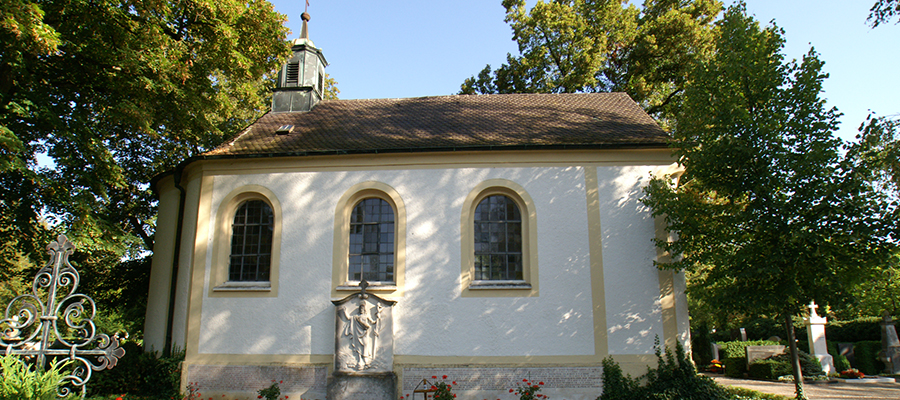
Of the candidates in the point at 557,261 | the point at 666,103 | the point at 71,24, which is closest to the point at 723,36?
the point at 557,261

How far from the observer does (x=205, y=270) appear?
40.2 ft

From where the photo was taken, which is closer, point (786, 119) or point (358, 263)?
point (786, 119)

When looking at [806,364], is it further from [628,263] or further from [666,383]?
[628,263]

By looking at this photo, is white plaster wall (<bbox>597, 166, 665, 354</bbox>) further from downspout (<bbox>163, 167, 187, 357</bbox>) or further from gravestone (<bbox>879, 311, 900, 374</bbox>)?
gravestone (<bbox>879, 311, 900, 374</bbox>)

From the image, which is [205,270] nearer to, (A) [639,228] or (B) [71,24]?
(B) [71,24]

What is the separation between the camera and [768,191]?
907cm

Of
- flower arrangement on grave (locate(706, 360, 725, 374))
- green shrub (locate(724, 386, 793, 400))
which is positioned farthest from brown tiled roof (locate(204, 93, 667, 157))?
flower arrangement on grave (locate(706, 360, 725, 374))

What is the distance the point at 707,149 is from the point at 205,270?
11.1 metres

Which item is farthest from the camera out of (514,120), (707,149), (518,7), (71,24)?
(518,7)

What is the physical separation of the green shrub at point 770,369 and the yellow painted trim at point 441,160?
9.03m

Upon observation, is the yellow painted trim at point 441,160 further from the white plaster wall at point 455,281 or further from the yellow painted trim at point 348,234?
the yellow painted trim at point 348,234

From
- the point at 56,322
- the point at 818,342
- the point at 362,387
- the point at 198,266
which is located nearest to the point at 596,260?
the point at 362,387

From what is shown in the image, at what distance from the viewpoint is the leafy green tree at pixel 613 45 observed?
21.2 metres

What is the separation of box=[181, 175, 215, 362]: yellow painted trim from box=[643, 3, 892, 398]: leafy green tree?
10.5m
